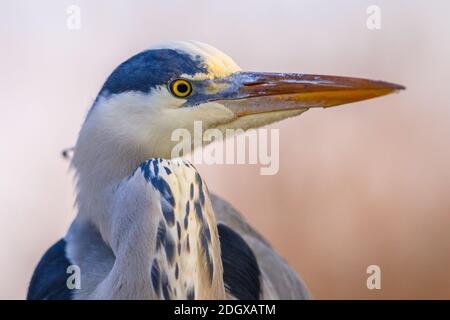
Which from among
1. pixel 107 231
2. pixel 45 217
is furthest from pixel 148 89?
pixel 45 217

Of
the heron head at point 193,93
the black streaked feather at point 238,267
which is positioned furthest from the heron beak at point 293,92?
the black streaked feather at point 238,267

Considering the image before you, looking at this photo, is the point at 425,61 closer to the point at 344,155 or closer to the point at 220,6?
the point at 344,155

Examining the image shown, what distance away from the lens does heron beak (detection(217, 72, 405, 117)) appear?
4.39 ft

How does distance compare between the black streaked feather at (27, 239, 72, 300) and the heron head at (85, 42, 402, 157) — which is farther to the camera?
the black streaked feather at (27, 239, 72, 300)

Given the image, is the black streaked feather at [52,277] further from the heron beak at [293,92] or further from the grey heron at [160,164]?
the heron beak at [293,92]

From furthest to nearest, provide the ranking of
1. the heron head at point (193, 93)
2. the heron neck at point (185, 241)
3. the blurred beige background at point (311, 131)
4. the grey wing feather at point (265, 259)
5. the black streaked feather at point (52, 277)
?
the blurred beige background at point (311, 131) → the grey wing feather at point (265, 259) → the black streaked feather at point (52, 277) → the heron head at point (193, 93) → the heron neck at point (185, 241)

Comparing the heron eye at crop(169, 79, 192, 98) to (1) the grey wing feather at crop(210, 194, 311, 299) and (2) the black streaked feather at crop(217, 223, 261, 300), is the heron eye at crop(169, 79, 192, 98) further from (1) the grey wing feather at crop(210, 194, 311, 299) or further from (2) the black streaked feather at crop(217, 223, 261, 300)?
(1) the grey wing feather at crop(210, 194, 311, 299)

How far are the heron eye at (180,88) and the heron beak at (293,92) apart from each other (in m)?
0.06

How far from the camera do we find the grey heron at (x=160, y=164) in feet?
3.79

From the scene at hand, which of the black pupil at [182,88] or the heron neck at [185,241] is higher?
the black pupil at [182,88]

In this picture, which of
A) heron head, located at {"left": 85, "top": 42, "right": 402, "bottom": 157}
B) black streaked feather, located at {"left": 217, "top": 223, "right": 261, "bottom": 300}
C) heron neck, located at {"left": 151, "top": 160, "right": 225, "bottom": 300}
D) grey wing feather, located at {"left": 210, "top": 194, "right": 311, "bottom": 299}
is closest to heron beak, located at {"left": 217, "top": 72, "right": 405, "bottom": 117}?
heron head, located at {"left": 85, "top": 42, "right": 402, "bottom": 157}

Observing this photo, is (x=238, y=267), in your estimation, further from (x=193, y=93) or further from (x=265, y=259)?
(x=193, y=93)

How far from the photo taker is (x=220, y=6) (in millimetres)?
3090

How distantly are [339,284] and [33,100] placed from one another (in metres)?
1.46
